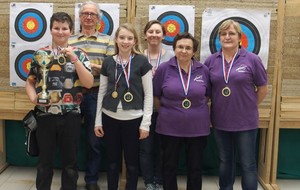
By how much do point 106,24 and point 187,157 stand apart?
49.2 inches

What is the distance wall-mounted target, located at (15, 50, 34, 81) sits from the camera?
3145mm

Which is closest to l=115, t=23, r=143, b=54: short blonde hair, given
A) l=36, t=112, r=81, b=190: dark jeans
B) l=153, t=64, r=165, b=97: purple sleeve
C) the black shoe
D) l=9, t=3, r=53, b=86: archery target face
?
l=153, t=64, r=165, b=97: purple sleeve

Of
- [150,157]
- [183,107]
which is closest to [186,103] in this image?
[183,107]

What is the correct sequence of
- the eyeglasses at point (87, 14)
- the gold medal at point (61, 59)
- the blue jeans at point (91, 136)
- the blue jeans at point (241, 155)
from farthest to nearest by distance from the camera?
the blue jeans at point (91, 136), the eyeglasses at point (87, 14), the blue jeans at point (241, 155), the gold medal at point (61, 59)

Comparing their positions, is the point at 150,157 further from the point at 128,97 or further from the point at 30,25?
the point at 30,25

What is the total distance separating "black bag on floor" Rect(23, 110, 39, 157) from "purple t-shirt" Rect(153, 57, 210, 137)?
82 cm

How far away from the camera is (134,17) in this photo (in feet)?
10.1

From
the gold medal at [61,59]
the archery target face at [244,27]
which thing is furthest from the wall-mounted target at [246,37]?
the gold medal at [61,59]

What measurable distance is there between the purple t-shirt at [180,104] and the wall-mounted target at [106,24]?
2.39 feet

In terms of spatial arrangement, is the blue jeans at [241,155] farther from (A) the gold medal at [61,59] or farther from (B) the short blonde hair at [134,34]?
(A) the gold medal at [61,59]

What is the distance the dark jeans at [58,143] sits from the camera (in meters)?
2.45

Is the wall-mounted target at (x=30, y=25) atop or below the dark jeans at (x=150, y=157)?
atop

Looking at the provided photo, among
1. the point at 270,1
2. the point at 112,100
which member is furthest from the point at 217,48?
the point at 112,100

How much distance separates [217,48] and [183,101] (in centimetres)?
79
